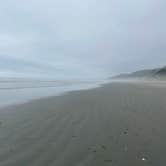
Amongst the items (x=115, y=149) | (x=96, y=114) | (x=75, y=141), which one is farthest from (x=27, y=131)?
(x=96, y=114)

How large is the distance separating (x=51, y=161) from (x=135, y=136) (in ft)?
9.17

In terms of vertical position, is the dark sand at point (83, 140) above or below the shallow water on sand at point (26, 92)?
below

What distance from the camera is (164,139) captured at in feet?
19.1

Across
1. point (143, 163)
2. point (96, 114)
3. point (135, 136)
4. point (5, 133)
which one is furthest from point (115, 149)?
point (96, 114)

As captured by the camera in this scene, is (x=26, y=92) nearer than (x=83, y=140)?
No

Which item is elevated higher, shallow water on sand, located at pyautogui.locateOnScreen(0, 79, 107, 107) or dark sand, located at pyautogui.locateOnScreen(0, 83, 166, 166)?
shallow water on sand, located at pyautogui.locateOnScreen(0, 79, 107, 107)

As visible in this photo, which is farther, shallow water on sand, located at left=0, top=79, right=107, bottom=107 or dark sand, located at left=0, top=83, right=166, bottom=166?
shallow water on sand, located at left=0, top=79, right=107, bottom=107

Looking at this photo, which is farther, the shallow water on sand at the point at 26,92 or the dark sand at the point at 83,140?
the shallow water on sand at the point at 26,92

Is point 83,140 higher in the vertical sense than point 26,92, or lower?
lower

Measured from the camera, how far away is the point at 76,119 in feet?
27.5

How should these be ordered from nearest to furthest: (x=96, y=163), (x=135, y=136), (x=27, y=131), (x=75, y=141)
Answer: (x=96, y=163)
(x=75, y=141)
(x=135, y=136)
(x=27, y=131)

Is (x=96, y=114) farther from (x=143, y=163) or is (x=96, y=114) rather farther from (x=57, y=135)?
(x=143, y=163)

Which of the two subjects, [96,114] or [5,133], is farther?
[96,114]

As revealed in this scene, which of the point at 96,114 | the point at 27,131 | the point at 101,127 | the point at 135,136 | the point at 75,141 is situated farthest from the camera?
the point at 96,114
